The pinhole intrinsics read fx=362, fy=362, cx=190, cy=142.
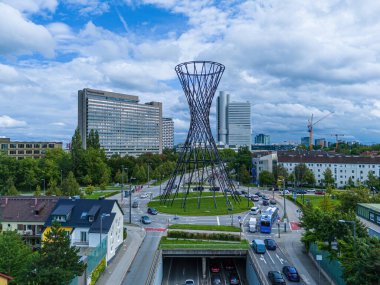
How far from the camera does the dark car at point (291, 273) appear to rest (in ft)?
108

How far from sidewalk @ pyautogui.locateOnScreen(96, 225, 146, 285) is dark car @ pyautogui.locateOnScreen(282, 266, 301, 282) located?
15.2 meters

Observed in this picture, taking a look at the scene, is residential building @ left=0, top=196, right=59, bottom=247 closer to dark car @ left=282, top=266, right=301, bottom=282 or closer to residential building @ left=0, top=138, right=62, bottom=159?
dark car @ left=282, top=266, right=301, bottom=282

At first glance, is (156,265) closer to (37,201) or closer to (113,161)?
(37,201)

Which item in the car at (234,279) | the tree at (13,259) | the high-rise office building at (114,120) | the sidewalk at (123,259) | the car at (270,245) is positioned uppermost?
the high-rise office building at (114,120)

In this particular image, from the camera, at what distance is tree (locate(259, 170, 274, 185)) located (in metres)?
102

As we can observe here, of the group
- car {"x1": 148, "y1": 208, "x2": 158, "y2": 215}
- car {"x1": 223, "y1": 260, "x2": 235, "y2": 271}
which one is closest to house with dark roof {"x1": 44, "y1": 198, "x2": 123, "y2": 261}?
car {"x1": 223, "y1": 260, "x2": 235, "y2": 271}

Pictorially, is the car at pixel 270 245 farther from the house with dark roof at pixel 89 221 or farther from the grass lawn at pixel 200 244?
the house with dark roof at pixel 89 221

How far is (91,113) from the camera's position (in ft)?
557

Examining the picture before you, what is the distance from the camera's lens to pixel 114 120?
600ft

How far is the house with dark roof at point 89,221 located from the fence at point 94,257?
3.05 ft

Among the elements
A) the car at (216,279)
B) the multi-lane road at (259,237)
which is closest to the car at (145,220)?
the multi-lane road at (259,237)

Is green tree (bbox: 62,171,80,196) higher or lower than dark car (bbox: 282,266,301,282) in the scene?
higher

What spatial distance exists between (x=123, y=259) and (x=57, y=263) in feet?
43.5

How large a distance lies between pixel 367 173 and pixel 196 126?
63435mm
